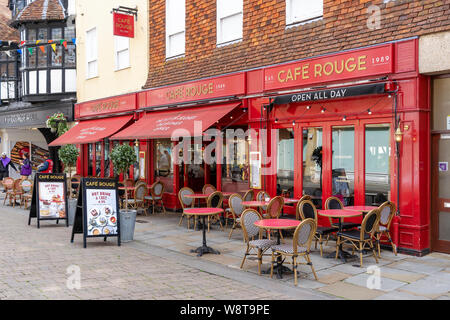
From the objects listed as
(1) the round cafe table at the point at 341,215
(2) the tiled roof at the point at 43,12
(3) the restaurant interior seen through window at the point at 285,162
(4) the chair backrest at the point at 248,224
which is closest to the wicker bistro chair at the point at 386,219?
(1) the round cafe table at the point at 341,215

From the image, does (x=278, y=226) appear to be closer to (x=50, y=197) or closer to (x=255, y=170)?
(x=255, y=170)

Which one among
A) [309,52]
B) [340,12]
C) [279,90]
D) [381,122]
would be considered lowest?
[381,122]

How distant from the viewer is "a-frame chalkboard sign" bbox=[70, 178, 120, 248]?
872 centimetres

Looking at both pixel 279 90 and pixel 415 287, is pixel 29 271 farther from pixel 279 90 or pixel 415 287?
pixel 279 90

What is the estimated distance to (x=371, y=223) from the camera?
718 cm

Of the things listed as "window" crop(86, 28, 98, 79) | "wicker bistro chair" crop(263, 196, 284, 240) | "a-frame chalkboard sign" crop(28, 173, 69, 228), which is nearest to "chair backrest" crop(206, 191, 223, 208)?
"wicker bistro chair" crop(263, 196, 284, 240)

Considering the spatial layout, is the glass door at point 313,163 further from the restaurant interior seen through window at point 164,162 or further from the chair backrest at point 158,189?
the restaurant interior seen through window at point 164,162

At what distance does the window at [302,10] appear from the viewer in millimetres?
9664

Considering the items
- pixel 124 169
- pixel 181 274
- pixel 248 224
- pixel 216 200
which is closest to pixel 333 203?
pixel 248 224

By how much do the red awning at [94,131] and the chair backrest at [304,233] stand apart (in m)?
9.67

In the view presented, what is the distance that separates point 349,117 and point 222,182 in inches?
171

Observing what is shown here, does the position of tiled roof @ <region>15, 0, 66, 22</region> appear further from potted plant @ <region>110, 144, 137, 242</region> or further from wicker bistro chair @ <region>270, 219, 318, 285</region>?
wicker bistro chair @ <region>270, 219, 318, 285</region>

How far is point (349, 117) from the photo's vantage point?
8.94 m

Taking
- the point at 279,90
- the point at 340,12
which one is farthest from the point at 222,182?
the point at 340,12
